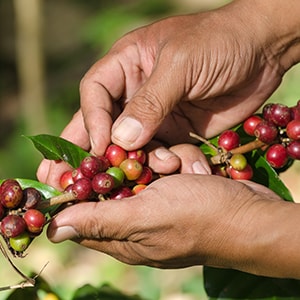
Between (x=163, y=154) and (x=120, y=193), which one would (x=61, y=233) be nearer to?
(x=120, y=193)

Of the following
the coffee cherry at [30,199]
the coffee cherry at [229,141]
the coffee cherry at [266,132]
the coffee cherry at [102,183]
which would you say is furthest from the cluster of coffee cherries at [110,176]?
the coffee cherry at [266,132]

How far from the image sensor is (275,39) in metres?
2.43

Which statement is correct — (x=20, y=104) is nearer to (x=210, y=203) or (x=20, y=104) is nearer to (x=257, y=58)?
(x=257, y=58)

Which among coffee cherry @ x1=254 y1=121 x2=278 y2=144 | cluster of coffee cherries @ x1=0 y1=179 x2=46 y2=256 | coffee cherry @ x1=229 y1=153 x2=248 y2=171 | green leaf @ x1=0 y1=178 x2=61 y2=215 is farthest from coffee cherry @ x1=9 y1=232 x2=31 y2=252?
coffee cherry @ x1=254 y1=121 x2=278 y2=144

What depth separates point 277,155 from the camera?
2084 mm

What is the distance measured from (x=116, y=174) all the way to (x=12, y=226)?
1.12ft

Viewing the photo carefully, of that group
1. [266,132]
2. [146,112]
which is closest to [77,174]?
[146,112]

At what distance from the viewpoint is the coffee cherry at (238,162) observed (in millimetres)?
2035

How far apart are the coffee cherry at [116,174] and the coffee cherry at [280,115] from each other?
49 cm

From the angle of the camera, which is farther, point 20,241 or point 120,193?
point 120,193

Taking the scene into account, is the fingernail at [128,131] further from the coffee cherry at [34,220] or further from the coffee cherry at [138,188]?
the coffee cherry at [34,220]

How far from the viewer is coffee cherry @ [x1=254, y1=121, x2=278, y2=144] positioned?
206cm

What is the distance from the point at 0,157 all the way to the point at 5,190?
3.50m

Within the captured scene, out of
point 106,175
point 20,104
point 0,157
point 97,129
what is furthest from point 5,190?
point 20,104
